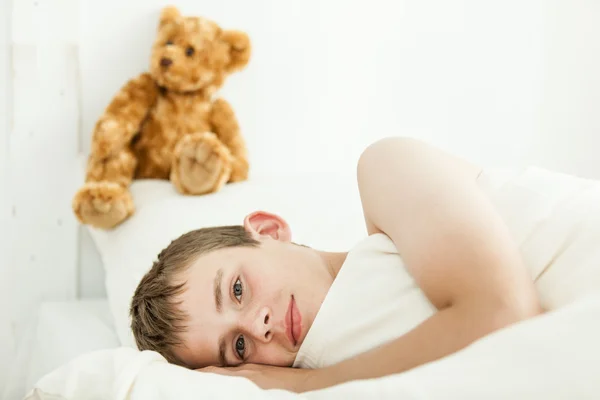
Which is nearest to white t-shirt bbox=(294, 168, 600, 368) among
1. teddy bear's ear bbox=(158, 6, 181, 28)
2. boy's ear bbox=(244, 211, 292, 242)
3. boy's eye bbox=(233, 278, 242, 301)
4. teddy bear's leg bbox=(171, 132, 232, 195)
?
boy's eye bbox=(233, 278, 242, 301)

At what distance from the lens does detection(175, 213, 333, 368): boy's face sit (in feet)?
2.90

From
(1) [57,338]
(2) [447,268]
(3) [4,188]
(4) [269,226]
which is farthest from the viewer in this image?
(3) [4,188]

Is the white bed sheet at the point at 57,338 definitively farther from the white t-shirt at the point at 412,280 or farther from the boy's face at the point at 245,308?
the white t-shirt at the point at 412,280

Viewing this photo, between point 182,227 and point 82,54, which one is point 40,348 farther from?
point 82,54

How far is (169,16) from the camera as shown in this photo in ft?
5.25

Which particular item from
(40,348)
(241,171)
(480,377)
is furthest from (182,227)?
(480,377)

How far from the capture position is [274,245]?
102cm

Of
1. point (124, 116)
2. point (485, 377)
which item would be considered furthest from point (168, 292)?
point (124, 116)

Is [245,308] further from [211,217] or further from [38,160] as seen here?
[38,160]

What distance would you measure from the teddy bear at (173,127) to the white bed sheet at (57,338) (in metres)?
0.22

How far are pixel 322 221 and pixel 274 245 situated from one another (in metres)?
0.46

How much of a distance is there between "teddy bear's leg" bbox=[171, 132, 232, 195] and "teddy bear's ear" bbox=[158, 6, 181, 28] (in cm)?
31

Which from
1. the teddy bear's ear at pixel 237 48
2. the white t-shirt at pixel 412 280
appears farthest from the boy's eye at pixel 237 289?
the teddy bear's ear at pixel 237 48

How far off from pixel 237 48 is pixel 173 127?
0.25 meters
